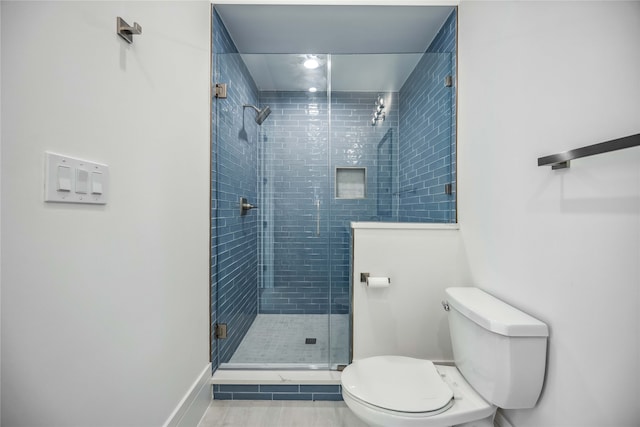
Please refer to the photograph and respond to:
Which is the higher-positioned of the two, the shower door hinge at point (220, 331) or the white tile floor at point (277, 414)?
the shower door hinge at point (220, 331)

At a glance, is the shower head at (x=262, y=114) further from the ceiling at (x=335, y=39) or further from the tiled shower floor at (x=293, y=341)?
the tiled shower floor at (x=293, y=341)

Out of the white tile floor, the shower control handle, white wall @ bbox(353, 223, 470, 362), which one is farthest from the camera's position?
the shower control handle

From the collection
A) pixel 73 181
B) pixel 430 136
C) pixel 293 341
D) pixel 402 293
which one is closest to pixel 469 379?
pixel 402 293

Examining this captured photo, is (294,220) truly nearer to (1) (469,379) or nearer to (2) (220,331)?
(2) (220,331)

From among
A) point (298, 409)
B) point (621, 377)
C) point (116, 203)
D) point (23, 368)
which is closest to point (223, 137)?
point (116, 203)

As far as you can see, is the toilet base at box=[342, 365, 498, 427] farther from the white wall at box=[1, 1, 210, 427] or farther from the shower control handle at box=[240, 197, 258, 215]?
the shower control handle at box=[240, 197, 258, 215]

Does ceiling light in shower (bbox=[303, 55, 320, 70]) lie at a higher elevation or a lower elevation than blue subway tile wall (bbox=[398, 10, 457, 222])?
higher

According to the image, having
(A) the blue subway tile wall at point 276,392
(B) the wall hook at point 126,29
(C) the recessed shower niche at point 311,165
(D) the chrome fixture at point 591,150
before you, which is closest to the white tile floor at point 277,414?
(A) the blue subway tile wall at point 276,392

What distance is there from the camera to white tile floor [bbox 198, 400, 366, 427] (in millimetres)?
1536

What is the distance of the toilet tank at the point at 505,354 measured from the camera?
1.02 metres

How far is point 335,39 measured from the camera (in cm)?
215

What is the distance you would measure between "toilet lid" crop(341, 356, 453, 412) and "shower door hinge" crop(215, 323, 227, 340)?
0.90 metres

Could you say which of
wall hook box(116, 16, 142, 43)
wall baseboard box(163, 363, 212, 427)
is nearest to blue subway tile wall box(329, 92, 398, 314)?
wall baseboard box(163, 363, 212, 427)

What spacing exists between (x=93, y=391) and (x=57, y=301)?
32 centimetres
